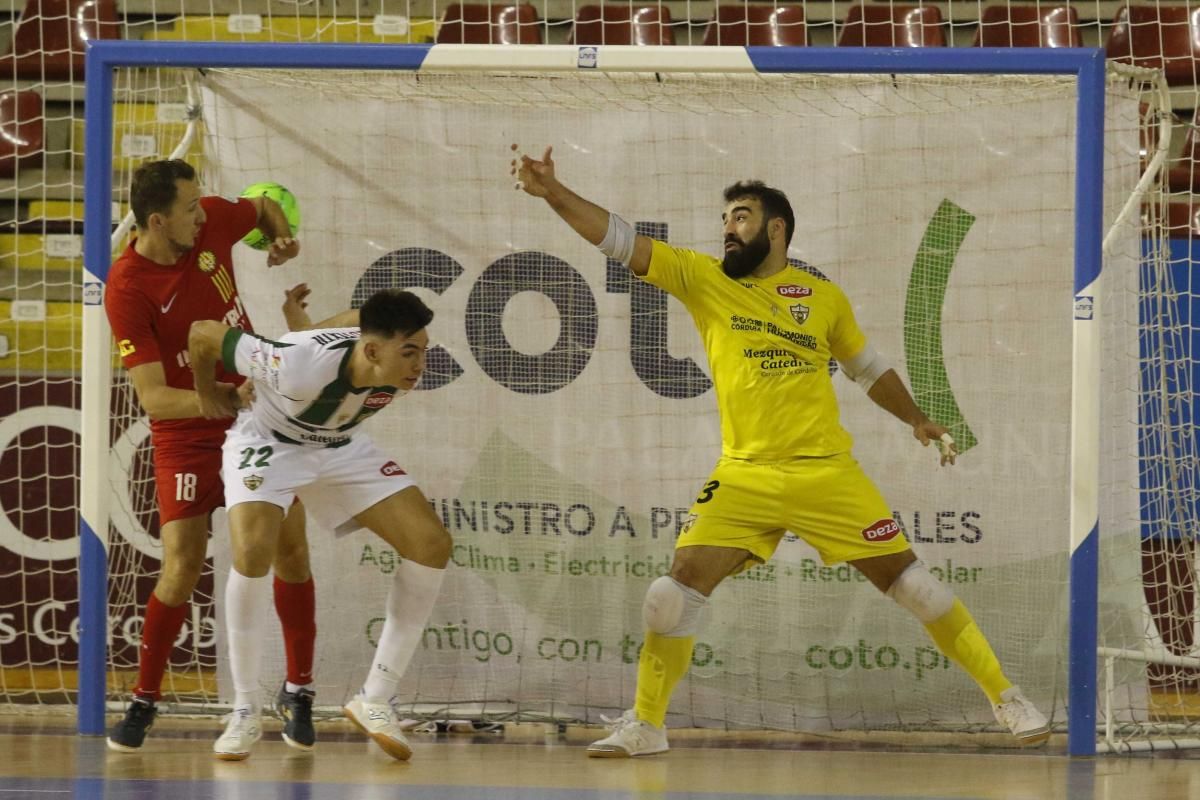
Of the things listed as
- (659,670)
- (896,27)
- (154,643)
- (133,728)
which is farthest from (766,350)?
(896,27)

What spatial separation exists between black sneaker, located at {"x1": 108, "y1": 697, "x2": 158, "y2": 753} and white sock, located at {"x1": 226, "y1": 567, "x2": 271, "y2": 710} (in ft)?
1.34

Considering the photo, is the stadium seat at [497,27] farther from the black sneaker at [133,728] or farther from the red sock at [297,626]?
the black sneaker at [133,728]

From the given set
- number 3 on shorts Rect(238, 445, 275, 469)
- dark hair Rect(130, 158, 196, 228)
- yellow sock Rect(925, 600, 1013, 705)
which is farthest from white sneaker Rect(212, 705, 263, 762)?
yellow sock Rect(925, 600, 1013, 705)

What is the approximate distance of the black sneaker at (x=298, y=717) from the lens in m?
5.53

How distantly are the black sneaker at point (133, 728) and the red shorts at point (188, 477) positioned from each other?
66cm

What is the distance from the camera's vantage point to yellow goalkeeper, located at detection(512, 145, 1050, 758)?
5.27 m

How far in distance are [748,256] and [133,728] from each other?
109 inches

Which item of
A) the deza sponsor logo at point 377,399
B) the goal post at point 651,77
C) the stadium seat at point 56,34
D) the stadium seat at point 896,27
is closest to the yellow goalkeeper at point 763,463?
the goal post at point 651,77

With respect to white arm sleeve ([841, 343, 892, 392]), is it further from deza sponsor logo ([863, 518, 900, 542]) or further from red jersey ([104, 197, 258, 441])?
red jersey ([104, 197, 258, 441])

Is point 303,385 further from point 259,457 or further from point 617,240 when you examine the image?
point 617,240

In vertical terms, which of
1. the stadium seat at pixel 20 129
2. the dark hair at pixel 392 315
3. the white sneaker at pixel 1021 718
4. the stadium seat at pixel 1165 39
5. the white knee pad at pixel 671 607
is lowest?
the white sneaker at pixel 1021 718

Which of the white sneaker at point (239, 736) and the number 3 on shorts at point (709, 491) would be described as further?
the number 3 on shorts at point (709, 491)

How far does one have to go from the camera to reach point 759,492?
5.27 m

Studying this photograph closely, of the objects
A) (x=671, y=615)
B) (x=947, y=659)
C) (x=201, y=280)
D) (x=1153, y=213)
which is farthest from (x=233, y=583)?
(x=1153, y=213)
